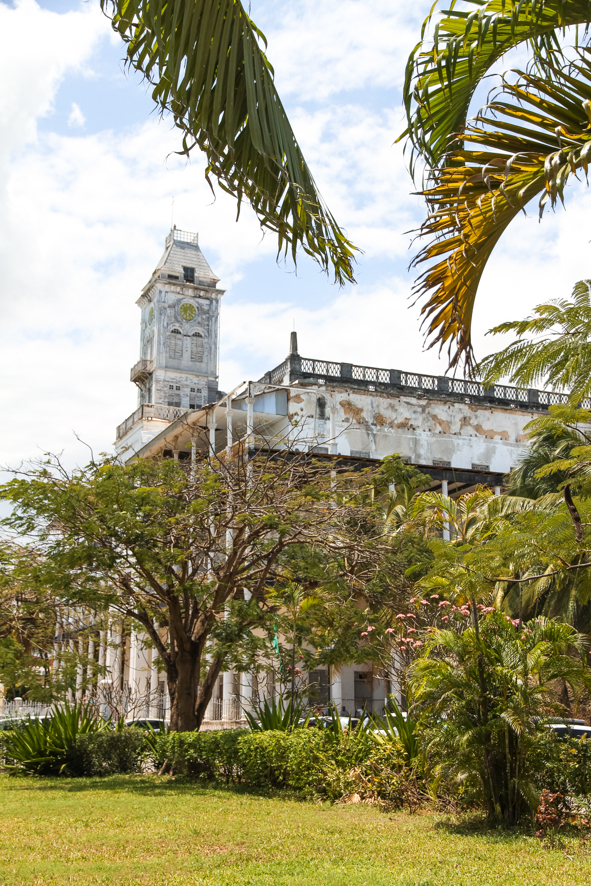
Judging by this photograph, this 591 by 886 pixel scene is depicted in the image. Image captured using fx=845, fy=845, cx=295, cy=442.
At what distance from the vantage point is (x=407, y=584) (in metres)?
18.2

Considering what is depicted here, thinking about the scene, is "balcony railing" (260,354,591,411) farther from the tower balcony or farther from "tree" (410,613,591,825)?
the tower balcony

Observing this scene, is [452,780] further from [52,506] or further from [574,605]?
[574,605]

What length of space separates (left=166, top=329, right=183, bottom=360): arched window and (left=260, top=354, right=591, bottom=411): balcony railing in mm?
27771

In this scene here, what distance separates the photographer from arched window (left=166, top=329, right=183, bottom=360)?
63438 mm

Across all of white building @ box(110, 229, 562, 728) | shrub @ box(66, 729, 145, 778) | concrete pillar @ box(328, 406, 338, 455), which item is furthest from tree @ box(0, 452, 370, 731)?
concrete pillar @ box(328, 406, 338, 455)

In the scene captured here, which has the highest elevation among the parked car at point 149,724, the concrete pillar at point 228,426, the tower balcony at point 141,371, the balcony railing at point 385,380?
the tower balcony at point 141,371

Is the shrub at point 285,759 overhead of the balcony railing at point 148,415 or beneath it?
beneath

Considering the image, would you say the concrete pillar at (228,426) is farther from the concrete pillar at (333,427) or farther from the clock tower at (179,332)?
the clock tower at (179,332)

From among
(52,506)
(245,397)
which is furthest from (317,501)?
(245,397)

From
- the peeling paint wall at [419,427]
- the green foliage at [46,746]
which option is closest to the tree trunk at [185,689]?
the green foliage at [46,746]

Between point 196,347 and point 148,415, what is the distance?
19.5 meters

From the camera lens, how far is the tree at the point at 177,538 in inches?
589

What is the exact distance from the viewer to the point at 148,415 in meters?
Answer: 45.8

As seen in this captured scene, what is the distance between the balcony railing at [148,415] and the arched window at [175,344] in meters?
14.0
